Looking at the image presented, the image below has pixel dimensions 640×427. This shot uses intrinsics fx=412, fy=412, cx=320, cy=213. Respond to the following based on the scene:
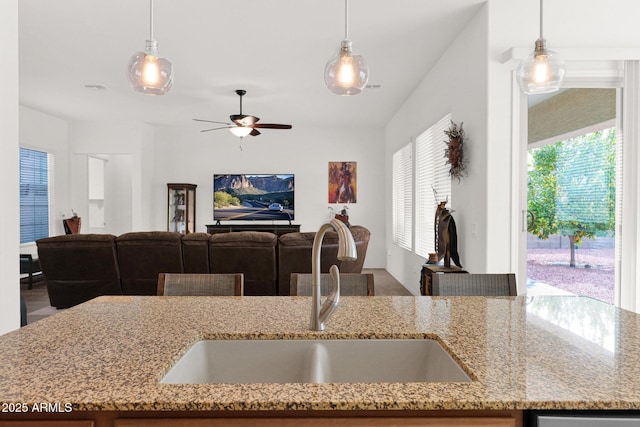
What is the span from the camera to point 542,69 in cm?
188

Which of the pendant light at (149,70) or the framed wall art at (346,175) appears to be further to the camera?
the framed wall art at (346,175)

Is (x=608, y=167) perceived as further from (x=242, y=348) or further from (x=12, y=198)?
(x=12, y=198)

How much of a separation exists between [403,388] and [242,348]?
524 millimetres

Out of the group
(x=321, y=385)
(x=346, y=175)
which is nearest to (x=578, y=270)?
(x=321, y=385)

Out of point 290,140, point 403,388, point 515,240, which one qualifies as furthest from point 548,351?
point 290,140

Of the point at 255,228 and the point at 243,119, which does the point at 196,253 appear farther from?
the point at 255,228

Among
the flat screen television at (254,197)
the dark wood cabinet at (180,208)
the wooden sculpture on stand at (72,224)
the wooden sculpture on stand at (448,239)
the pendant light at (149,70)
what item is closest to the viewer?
the pendant light at (149,70)

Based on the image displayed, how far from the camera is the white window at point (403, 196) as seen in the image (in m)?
6.03

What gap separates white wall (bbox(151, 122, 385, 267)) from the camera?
7977 millimetres

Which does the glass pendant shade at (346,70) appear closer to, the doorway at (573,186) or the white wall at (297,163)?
the doorway at (573,186)

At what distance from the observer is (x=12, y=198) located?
2420 mm

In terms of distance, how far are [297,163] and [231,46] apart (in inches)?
158

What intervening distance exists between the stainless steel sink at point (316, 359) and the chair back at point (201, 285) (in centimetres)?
71

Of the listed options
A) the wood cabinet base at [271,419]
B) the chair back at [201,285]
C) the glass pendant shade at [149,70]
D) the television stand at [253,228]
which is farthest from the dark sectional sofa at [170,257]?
the wood cabinet base at [271,419]
